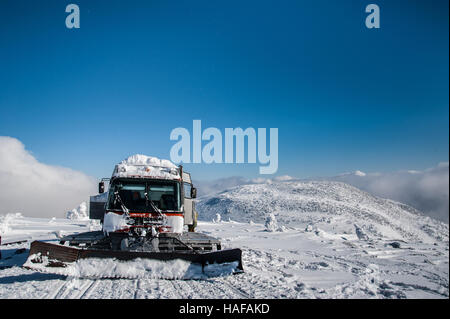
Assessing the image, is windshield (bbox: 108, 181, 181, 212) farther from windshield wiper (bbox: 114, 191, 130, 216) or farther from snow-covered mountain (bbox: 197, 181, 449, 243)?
snow-covered mountain (bbox: 197, 181, 449, 243)

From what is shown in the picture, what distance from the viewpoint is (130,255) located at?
19.9 feet

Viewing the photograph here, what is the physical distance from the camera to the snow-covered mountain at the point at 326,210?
54.0 metres

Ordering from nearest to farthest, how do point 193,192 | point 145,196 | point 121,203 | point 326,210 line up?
point 121,203
point 145,196
point 193,192
point 326,210

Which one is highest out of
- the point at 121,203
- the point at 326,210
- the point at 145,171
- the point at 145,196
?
the point at 145,171

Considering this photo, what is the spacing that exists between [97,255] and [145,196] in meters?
2.03

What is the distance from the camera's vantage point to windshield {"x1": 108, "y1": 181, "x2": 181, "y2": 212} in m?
7.44

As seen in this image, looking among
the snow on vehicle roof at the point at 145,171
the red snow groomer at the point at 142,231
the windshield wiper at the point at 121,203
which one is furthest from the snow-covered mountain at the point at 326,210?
the windshield wiper at the point at 121,203

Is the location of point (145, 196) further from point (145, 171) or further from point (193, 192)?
point (193, 192)

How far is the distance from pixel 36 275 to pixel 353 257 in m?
10.0

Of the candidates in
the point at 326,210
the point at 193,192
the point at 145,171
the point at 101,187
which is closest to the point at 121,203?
the point at 101,187

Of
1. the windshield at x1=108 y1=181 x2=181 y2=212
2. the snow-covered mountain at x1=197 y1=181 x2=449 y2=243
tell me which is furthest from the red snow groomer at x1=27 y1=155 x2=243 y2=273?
the snow-covered mountain at x1=197 y1=181 x2=449 y2=243

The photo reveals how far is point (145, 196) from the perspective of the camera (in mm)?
7598

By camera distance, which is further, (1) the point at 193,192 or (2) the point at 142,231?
(1) the point at 193,192
